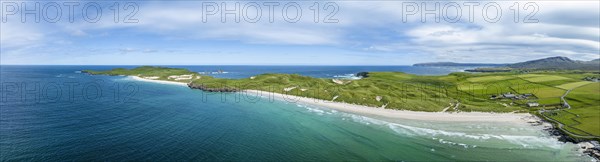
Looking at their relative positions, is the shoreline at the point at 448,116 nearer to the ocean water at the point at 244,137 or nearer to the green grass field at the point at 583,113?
the ocean water at the point at 244,137

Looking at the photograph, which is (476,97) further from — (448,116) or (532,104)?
(448,116)

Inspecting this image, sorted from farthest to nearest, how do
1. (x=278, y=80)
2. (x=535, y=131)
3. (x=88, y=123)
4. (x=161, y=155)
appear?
(x=278, y=80), (x=535, y=131), (x=88, y=123), (x=161, y=155)

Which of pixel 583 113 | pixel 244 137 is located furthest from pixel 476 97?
pixel 244 137

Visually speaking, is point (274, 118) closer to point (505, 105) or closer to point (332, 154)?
point (332, 154)

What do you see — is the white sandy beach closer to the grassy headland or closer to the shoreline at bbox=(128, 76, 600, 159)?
the shoreline at bbox=(128, 76, 600, 159)

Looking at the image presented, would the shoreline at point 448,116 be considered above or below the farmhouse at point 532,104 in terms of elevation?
below

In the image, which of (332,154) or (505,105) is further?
(505,105)

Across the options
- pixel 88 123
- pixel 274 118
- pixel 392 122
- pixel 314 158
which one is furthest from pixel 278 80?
pixel 314 158

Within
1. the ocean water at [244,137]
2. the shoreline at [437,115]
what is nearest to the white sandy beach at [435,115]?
the shoreline at [437,115]

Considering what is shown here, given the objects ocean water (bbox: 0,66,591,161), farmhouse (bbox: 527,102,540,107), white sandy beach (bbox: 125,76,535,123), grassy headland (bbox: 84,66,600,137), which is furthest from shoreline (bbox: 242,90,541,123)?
farmhouse (bbox: 527,102,540,107)
